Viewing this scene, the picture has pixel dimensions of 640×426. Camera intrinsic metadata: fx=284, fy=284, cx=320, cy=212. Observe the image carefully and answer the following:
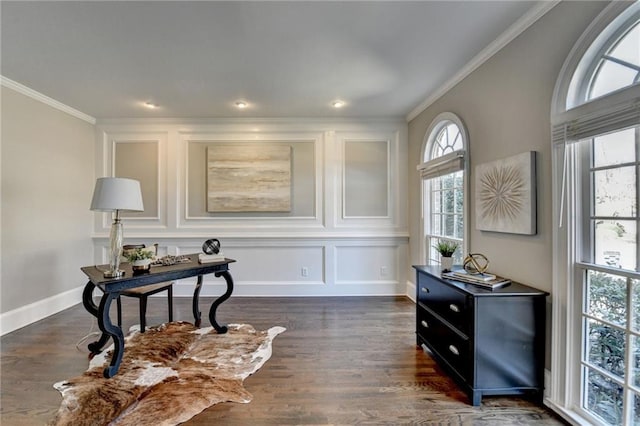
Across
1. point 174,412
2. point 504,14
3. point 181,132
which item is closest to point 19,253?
point 181,132

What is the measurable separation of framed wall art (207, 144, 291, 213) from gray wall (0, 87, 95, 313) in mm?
1649

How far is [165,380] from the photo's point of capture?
1989mm

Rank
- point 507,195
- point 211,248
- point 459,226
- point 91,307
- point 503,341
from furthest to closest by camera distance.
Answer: point 459,226, point 211,248, point 91,307, point 507,195, point 503,341

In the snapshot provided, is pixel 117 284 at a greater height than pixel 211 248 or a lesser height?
lesser

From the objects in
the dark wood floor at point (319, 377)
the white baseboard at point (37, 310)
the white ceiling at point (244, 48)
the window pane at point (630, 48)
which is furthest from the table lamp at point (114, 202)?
the window pane at point (630, 48)

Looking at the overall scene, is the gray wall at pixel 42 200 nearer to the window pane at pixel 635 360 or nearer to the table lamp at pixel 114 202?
the table lamp at pixel 114 202

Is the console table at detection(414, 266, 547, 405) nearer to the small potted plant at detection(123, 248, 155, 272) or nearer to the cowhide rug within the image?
the cowhide rug

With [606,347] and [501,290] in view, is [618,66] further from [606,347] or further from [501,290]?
[606,347]

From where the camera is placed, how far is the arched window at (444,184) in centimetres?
277

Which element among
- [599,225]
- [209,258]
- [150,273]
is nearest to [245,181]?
[209,258]

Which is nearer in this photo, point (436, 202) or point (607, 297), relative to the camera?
point (607, 297)

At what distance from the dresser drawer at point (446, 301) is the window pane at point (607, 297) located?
61 centimetres

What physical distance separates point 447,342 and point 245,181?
3.14m

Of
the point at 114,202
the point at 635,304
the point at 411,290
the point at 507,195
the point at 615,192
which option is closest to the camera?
the point at 635,304
